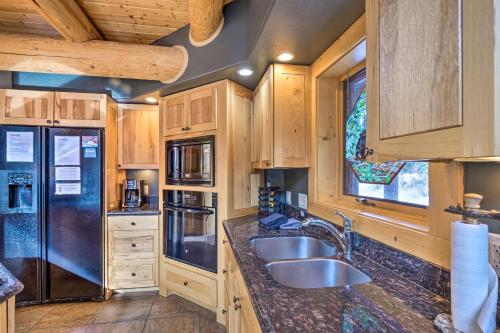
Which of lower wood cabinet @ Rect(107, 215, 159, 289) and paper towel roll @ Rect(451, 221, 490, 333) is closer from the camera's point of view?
paper towel roll @ Rect(451, 221, 490, 333)

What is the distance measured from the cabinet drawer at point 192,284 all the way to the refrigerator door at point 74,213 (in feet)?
2.38

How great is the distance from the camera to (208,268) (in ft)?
8.12

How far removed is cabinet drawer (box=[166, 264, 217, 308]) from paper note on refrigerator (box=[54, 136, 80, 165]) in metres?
1.43

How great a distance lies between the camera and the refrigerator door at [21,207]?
2598 millimetres

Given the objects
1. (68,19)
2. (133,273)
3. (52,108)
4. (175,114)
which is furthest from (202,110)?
(133,273)

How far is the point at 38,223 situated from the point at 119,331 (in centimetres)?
132

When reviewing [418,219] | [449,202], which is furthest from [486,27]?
[418,219]

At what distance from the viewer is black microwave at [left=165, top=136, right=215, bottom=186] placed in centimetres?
247

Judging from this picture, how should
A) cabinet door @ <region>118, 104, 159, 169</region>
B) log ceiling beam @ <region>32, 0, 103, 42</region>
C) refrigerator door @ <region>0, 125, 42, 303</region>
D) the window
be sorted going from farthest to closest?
cabinet door @ <region>118, 104, 159, 169</region> < refrigerator door @ <region>0, 125, 42, 303</region> < log ceiling beam @ <region>32, 0, 103, 42</region> < the window

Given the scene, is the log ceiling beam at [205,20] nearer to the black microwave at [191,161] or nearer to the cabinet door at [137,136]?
the black microwave at [191,161]

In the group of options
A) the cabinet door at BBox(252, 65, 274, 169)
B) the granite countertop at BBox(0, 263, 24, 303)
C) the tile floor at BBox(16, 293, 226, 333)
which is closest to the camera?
the granite countertop at BBox(0, 263, 24, 303)

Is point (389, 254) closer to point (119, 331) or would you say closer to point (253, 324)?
point (253, 324)

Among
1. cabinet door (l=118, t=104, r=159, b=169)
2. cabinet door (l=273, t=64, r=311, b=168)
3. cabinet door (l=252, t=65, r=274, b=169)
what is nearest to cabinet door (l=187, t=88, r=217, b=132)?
cabinet door (l=252, t=65, r=274, b=169)

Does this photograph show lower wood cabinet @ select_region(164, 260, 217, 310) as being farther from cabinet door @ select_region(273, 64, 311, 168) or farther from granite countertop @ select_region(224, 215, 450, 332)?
granite countertop @ select_region(224, 215, 450, 332)
